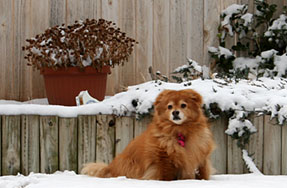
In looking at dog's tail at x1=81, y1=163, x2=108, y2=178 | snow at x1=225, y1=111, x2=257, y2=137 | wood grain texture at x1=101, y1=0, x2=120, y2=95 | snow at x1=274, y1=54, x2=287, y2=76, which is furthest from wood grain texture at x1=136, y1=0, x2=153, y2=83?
dog's tail at x1=81, y1=163, x2=108, y2=178

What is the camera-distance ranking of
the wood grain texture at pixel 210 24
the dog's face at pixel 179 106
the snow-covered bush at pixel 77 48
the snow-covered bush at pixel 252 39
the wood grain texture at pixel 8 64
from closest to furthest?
the dog's face at pixel 179 106 < the snow-covered bush at pixel 77 48 < the wood grain texture at pixel 8 64 < the snow-covered bush at pixel 252 39 < the wood grain texture at pixel 210 24

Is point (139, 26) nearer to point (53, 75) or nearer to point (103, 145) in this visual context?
point (53, 75)

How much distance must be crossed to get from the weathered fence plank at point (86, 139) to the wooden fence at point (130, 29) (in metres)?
1.29

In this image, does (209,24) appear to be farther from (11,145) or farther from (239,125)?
(11,145)

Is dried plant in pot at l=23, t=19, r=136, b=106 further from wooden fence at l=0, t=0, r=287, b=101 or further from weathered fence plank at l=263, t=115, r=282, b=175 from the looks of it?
weathered fence plank at l=263, t=115, r=282, b=175

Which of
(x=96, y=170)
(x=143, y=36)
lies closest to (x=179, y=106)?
(x=96, y=170)

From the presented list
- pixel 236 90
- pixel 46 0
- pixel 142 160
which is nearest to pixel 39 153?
pixel 142 160

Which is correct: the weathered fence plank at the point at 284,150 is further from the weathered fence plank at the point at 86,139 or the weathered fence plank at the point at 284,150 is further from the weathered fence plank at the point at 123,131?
the weathered fence plank at the point at 86,139

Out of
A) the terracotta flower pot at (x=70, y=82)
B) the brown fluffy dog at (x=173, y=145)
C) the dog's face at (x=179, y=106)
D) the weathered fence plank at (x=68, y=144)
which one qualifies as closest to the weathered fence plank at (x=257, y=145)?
the brown fluffy dog at (x=173, y=145)

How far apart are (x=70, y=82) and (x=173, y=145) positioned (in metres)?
1.89

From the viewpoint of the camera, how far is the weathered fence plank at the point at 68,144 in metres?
3.66

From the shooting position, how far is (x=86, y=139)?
3.68 meters

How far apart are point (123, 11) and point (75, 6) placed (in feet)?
1.65

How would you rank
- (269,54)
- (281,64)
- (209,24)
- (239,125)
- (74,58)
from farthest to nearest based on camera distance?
(209,24) < (269,54) < (281,64) < (74,58) < (239,125)
